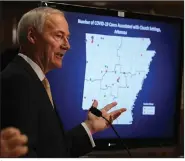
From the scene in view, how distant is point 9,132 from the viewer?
1392 mm

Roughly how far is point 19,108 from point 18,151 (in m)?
0.16

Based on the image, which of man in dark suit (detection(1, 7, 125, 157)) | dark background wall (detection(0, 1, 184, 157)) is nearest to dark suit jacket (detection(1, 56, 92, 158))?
man in dark suit (detection(1, 7, 125, 157))

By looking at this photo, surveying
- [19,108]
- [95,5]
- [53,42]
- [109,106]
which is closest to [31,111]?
[19,108]

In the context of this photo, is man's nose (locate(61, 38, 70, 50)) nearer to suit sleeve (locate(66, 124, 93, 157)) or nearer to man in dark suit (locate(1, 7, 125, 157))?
man in dark suit (locate(1, 7, 125, 157))

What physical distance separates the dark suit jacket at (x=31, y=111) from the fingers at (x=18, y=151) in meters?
0.02

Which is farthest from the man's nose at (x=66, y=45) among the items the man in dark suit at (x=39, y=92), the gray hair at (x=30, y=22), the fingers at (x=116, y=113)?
the fingers at (x=116, y=113)

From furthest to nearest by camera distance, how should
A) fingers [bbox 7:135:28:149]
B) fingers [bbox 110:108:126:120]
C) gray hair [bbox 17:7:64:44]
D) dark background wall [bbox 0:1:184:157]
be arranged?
fingers [bbox 110:108:126:120]
dark background wall [bbox 0:1:184:157]
gray hair [bbox 17:7:64:44]
fingers [bbox 7:135:28:149]

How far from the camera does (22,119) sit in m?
1.38

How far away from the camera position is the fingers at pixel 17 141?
138 centimetres

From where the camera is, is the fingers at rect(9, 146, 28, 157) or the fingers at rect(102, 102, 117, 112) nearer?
the fingers at rect(9, 146, 28, 157)

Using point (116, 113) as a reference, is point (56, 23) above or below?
above

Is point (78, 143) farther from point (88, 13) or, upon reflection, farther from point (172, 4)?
point (172, 4)

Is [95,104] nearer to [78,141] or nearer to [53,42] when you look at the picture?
[78,141]

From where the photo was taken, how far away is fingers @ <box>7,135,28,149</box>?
138cm
